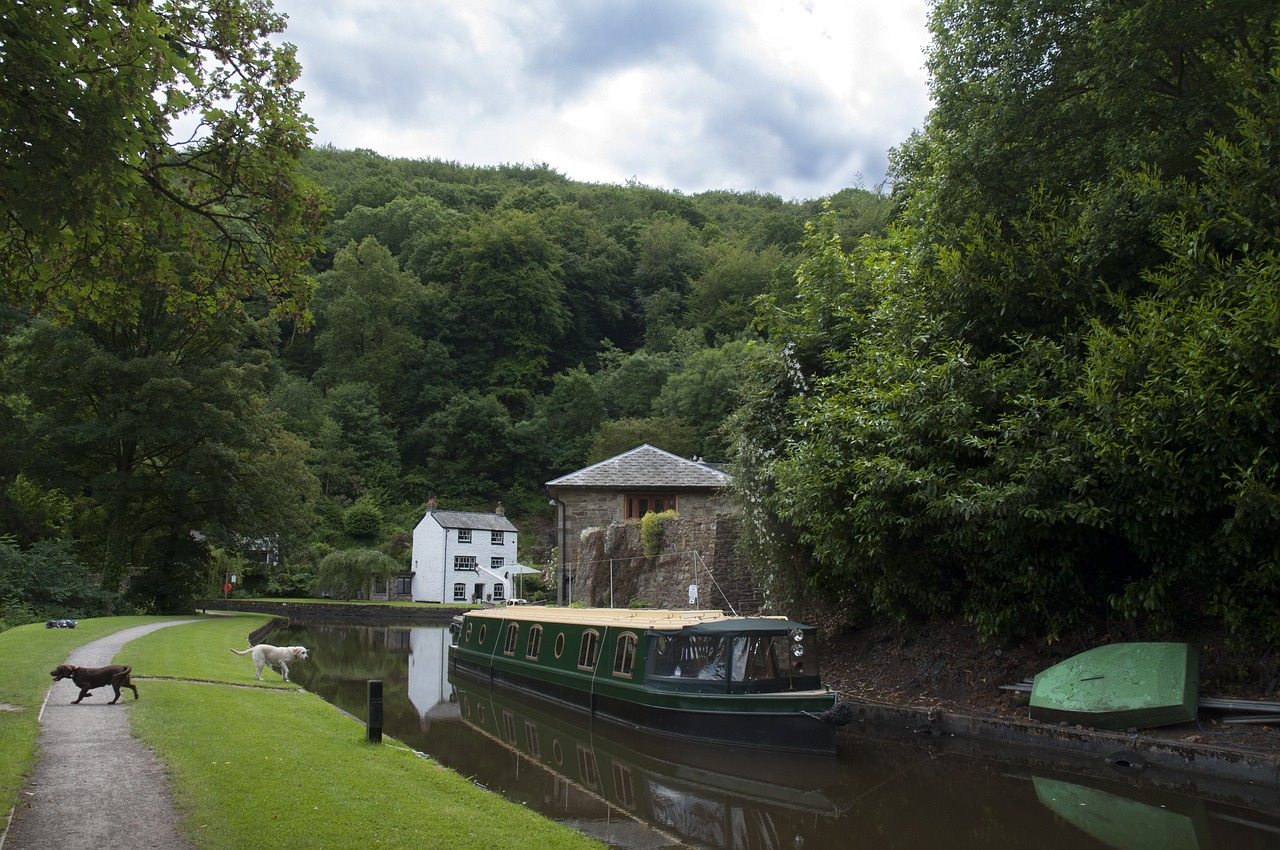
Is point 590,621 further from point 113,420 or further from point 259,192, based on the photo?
point 113,420

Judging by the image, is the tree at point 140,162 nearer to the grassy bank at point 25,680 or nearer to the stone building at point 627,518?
the grassy bank at point 25,680

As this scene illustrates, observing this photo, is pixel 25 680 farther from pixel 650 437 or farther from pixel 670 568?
pixel 650 437

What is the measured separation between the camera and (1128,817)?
7.73 meters

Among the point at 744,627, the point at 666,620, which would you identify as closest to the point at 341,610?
the point at 666,620

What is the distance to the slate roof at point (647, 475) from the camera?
30016 millimetres

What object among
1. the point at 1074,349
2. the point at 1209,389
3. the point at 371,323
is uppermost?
the point at 371,323

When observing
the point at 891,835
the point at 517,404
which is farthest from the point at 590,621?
the point at 517,404

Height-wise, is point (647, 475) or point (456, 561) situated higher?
point (647, 475)

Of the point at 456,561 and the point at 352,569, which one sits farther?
the point at 456,561

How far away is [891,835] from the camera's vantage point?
743 cm

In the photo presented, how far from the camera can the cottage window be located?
30344 millimetres

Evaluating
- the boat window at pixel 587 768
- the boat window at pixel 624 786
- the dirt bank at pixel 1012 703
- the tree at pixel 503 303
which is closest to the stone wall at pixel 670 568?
the dirt bank at pixel 1012 703

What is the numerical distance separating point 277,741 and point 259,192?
525cm

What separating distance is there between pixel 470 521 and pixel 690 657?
32.4 meters
